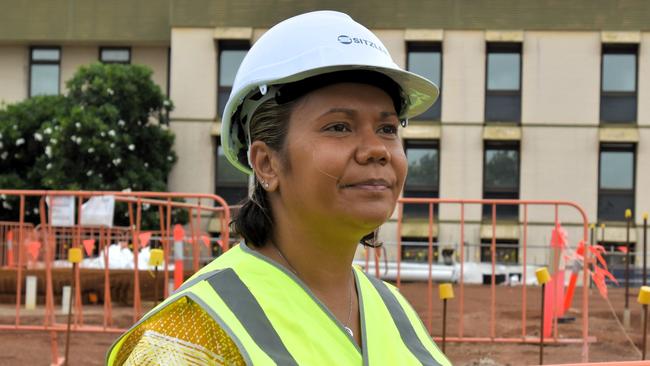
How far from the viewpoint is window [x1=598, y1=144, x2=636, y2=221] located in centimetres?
1830

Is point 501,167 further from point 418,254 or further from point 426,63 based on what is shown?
point 418,254

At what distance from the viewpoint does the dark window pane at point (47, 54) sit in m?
19.9

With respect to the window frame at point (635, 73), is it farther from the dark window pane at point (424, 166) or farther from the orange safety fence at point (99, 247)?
the orange safety fence at point (99, 247)

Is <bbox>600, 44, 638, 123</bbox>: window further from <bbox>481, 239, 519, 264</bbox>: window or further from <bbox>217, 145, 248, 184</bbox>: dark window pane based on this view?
<bbox>217, 145, 248, 184</bbox>: dark window pane

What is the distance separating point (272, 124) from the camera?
1502mm

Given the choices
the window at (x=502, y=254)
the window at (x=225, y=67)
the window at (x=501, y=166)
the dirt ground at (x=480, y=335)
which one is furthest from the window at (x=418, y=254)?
the window at (x=225, y=67)

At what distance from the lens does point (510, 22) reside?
1803cm

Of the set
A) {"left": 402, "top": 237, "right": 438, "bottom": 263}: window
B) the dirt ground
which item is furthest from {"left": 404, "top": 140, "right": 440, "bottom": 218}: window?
the dirt ground

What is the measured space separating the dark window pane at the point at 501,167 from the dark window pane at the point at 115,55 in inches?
366

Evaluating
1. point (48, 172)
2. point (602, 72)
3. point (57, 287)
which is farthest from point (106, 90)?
point (602, 72)

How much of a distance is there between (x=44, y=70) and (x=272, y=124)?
20006mm

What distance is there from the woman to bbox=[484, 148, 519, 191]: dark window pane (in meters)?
17.3

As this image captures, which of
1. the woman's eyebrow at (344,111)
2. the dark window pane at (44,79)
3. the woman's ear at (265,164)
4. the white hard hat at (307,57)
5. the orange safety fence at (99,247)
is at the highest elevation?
the dark window pane at (44,79)

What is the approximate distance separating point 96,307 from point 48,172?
7.65 m
